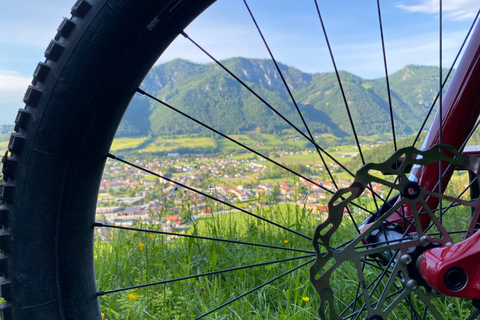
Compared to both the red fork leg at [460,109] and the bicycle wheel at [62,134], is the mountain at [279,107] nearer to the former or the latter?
the red fork leg at [460,109]

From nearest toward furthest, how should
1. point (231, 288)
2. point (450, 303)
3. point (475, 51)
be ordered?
point (475, 51)
point (450, 303)
point (231, 288)

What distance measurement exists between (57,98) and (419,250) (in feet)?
2.75

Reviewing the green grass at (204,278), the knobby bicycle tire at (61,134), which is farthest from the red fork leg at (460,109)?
the knobby bicycle tire at (61,134)

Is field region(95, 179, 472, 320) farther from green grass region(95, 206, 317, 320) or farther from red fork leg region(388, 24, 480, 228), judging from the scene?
red fork leg region(388, 24, 480, 228)

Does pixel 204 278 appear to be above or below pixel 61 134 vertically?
below

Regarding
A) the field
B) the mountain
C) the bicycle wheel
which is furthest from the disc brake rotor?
the mountain

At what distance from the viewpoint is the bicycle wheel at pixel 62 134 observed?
28.7 inches

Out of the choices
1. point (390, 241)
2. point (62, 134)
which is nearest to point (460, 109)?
point (390, 241)

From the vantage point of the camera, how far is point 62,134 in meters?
0.74

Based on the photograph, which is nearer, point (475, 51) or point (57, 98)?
point (57, 98)

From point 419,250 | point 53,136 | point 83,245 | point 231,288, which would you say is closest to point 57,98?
point 53,136

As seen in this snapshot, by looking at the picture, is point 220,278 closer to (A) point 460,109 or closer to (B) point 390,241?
(B) point 390,241

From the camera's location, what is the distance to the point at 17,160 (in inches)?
29.1

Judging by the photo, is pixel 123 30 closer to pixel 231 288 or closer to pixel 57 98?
pixel 57 98
